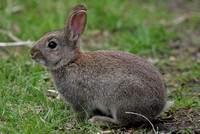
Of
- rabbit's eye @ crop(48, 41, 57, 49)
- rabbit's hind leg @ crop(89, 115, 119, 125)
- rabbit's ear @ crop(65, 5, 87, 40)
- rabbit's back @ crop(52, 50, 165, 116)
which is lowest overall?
rabbit's hind leg @ crop(89, 115, 119, 125)

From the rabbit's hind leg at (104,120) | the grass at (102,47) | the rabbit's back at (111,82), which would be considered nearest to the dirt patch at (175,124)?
the grass at (102,47)

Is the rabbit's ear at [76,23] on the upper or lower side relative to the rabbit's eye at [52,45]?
upper

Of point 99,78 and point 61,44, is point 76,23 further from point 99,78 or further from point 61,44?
point 99,78

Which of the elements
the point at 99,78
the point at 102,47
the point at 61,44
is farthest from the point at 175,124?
the point at 102,47

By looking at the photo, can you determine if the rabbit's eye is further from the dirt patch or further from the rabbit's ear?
the dirt patch

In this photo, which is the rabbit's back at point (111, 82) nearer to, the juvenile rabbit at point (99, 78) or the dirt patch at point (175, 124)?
the juvenile rabbit at point (99, 78)

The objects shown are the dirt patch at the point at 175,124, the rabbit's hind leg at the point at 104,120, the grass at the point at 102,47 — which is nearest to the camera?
the dirt patch at the point at 175,124

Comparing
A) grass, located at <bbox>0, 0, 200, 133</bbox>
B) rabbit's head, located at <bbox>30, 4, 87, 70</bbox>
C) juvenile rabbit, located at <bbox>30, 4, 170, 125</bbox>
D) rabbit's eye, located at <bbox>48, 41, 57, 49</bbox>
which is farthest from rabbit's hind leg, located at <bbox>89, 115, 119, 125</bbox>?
rabbit's eye, located at <bbox>48, 41, 57, 49</bbox>

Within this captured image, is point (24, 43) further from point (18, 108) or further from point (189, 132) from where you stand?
point (189, 132)
